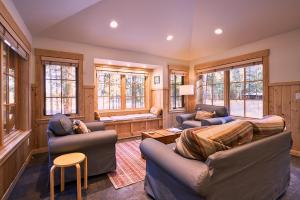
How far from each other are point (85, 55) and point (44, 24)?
106cm

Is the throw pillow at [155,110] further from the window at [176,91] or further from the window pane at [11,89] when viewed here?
the window pane at [11,89]

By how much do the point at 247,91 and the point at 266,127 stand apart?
281 centimetres

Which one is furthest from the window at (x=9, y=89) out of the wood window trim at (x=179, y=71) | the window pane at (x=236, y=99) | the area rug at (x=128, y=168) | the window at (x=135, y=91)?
the window pane at (x=236, y=99)

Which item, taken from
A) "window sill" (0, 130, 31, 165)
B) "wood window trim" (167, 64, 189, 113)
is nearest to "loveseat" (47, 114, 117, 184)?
"window sill" (0, 130, 31, 165)

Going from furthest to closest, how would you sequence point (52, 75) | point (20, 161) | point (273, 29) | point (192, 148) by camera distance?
point (52, 75), point (273, 29), point (20, 161), point (192, 148)

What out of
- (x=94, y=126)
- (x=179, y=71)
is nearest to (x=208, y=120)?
(x=179, y=71)

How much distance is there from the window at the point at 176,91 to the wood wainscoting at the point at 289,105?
262 centimetres

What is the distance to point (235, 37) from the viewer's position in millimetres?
3875

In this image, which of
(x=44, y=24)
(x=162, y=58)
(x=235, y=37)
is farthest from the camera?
(x=162, y=58)

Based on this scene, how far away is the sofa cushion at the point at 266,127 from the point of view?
1638mm

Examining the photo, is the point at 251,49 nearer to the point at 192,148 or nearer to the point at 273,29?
the point at 273,29

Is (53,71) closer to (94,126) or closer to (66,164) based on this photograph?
(94,126)

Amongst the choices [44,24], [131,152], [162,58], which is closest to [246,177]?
[131,152]

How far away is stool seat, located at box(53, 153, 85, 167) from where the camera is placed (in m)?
1.78
